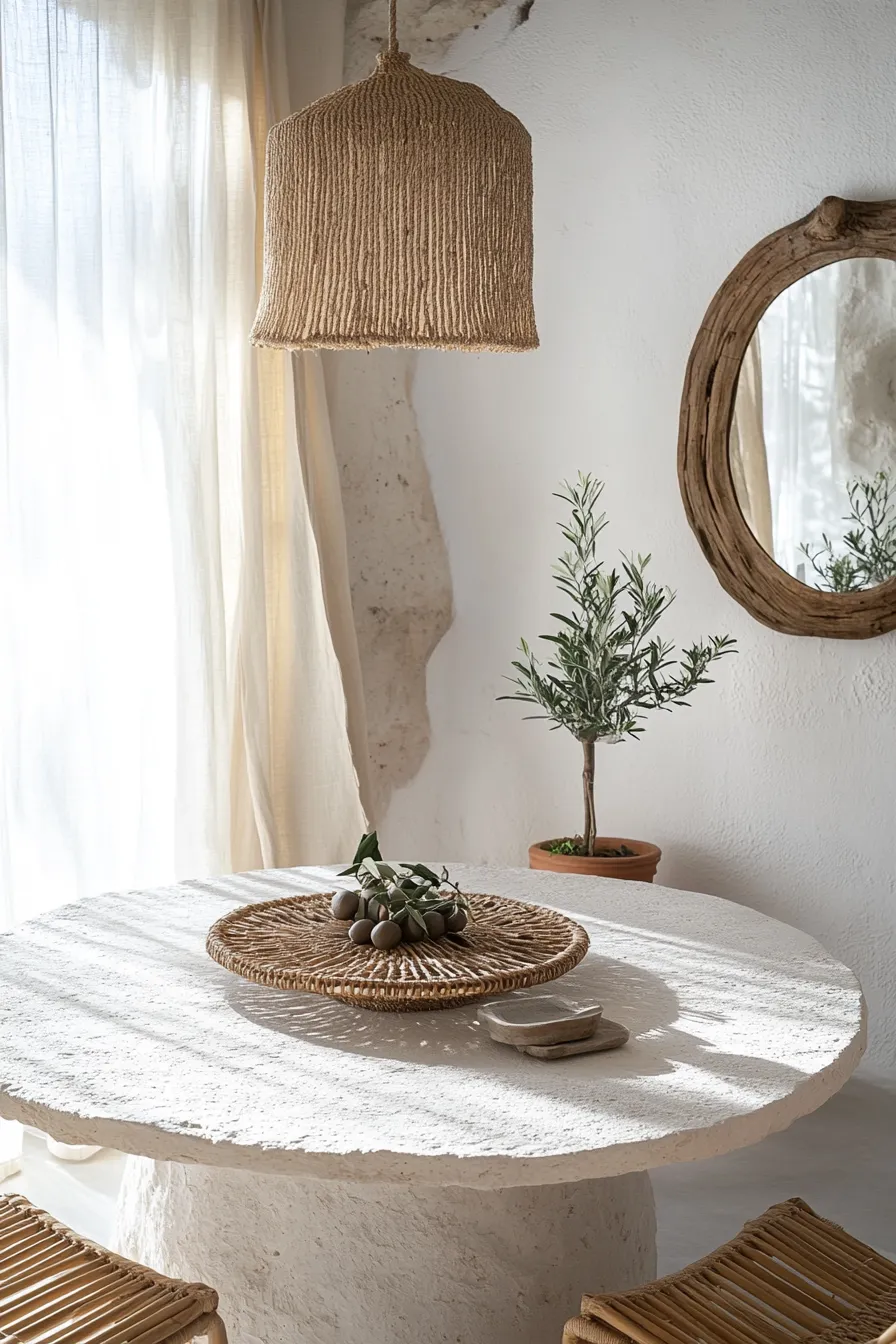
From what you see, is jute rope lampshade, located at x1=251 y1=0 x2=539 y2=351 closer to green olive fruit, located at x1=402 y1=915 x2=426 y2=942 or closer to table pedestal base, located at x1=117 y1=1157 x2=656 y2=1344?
green olive fruit, located at x1=402 y1=915 x2=426 y2=942

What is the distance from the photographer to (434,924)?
1774mm

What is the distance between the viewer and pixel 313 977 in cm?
159

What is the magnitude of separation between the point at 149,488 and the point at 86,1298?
6.17 ft

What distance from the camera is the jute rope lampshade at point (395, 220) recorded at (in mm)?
1670

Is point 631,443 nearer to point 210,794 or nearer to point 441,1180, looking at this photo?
point 210,794

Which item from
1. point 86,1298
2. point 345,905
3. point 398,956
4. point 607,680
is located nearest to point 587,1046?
point 398,956

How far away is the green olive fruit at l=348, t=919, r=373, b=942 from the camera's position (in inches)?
69.2

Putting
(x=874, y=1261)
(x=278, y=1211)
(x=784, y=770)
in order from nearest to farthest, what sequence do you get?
1. (x=874, y=1261)
2. (x=278, y=1211)
3. (x=784, y=770)

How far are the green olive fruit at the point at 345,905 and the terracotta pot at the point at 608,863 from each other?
106 centimetres

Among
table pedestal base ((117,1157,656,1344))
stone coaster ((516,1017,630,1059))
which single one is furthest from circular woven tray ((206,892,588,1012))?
table pedestal base ((117,1157,656,1344))

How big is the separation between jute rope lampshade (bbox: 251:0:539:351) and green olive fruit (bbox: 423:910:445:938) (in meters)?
0.75

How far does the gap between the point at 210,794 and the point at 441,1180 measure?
1.87 m

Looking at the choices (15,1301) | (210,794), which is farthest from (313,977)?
(210,794)

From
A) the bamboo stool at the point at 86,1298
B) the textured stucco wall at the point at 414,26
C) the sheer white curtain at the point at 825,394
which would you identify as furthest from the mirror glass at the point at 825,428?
the bamboo stool at the point at 86,1298
